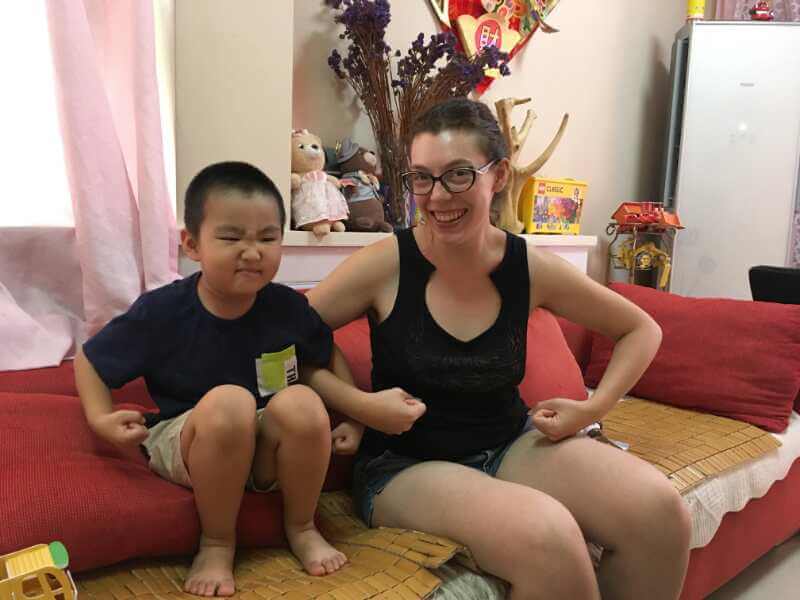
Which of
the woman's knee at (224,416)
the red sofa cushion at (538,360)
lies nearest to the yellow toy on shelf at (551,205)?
the red sofa cushion at (538,360)

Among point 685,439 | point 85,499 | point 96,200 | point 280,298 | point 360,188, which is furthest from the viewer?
point 360,188

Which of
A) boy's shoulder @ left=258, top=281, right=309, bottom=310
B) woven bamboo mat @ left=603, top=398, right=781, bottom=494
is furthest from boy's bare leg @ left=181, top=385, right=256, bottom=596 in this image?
woven bamboo mat @ left=603, top=398, right=781, bottom=494

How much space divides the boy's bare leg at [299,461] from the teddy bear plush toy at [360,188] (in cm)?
104

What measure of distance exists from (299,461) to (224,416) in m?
0.14

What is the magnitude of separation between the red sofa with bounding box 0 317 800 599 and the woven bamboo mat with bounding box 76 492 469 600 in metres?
0.03

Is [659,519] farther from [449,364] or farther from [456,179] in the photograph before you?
[456,179]

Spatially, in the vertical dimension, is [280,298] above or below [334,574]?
above

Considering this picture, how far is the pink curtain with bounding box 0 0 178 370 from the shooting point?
134 cm

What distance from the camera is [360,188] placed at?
197 cm

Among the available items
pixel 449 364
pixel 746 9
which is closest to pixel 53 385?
pixel 449 364

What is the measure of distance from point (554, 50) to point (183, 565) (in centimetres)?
265

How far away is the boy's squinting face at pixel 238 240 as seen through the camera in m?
0.98

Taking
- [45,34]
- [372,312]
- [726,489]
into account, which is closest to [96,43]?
[45,34]

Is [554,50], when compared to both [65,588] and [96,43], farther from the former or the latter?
[65,588]
